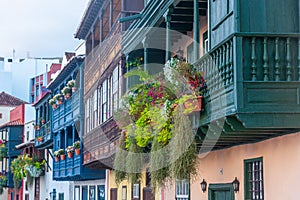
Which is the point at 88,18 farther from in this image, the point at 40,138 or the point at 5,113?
the point at 5,113

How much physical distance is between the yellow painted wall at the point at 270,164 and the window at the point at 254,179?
0.14 metres

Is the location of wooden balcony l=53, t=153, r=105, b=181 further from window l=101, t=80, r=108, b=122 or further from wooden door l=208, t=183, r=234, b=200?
wooden door l=208, t=183, r=234, b=200

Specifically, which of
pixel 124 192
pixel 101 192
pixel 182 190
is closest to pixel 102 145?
pixel 124 192

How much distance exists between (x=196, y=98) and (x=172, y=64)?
3.07 feet

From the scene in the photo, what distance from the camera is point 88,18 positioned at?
24844mm

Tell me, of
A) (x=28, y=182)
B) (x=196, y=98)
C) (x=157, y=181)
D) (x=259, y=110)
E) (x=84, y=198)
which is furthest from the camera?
(x=28, y=182)

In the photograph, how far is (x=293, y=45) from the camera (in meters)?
9.77

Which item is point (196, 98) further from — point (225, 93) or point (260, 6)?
point (260, 6)

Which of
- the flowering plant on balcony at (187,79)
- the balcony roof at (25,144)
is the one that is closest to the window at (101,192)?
the flowering plant on balcony at (187,79)

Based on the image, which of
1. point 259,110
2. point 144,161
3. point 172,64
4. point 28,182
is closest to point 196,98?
point 172,64

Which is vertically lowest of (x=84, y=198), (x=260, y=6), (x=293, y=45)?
(x=84, y=198)

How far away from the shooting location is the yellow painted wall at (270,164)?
1021 cm

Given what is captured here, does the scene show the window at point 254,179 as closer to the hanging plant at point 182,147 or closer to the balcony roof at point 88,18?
the hanging plant at point 182,147

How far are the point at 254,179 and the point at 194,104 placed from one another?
6.60ft
